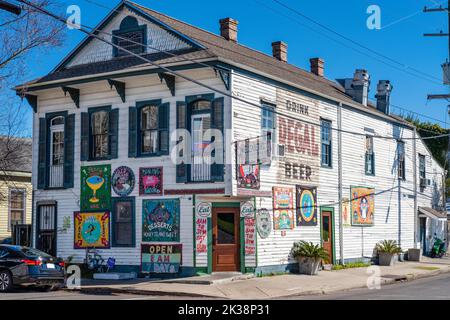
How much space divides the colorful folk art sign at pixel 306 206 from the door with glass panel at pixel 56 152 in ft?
30.2

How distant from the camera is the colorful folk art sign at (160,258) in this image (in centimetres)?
2241

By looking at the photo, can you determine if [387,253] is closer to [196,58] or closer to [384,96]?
[384,96]

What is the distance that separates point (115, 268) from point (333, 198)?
957 centimetres

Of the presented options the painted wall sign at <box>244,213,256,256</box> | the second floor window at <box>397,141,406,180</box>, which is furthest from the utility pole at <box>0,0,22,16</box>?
the second floor window at <box>397,141,406,180</box>

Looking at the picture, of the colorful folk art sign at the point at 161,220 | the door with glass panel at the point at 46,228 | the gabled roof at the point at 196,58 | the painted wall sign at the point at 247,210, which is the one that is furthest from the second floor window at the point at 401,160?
the door with glass panel at the point at 46,228

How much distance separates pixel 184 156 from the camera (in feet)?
74.5

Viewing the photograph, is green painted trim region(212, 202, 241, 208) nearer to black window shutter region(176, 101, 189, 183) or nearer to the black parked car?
black window shutter region(176, 101, 189, 183)

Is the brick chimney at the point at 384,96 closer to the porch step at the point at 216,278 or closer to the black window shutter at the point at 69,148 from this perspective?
the porch step at the point at 216,278

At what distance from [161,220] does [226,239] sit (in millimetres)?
2373

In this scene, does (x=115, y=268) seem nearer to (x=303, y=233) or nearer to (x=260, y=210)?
(x=260, y=210)

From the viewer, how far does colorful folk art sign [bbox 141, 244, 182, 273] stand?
22.4 metres

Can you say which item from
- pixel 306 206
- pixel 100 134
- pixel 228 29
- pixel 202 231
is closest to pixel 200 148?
pixel 202 231


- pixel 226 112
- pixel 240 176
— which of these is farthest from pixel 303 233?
pixel 226 112

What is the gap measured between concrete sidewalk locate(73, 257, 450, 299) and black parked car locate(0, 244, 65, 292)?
1241mm
